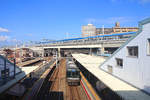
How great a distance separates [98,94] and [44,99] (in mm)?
6078

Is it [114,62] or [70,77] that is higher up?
[114,62]

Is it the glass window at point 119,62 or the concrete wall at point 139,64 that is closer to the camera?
the concrete wall at point 139,64

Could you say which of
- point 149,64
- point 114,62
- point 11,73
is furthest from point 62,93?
point 149,64

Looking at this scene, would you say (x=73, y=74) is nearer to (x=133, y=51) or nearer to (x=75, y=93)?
(x=75, y=93)

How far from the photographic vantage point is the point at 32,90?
14.9 metres

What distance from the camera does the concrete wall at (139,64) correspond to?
8227 mm

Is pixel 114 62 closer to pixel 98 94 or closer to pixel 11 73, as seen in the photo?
pixel 98 94

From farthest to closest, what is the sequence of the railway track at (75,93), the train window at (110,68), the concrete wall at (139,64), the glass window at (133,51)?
the railway track at (75,93) < the train window at (110,68) < the glass window at (133,51) < the concrete wall at (139,64)

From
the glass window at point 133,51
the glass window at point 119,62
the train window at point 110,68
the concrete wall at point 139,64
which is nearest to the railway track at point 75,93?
the train window at point 110,68

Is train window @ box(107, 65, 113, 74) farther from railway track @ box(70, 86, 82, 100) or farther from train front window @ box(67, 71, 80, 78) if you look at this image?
train front window @ box(67, 71, 80, 78)

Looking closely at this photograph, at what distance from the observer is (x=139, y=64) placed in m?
8.97

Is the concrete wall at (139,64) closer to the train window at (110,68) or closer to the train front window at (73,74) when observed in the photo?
the train window at (110,68)

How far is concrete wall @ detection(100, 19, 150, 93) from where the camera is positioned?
8227 mm

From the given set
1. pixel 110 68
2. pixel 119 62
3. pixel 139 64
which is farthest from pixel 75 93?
pixel 139 64
